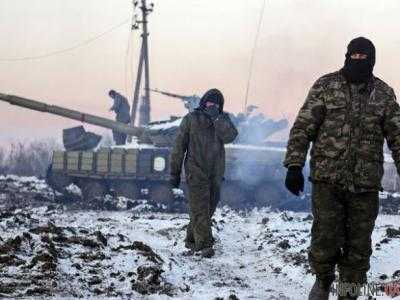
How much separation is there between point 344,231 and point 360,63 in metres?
1.15

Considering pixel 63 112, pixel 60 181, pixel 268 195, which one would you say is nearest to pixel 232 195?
pixel 268 195

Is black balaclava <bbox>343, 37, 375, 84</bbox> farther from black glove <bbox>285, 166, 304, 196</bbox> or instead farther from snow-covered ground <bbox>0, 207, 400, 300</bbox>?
snow-covered ground <bbox>0, 207, 400, 300</bbox>

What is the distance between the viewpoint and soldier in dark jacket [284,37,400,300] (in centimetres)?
420

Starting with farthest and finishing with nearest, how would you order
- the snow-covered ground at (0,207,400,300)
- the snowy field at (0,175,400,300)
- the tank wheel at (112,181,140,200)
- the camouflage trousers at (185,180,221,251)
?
1. the tank wheel at (112,181,140,200)
2. the camouflage trousers at (185,180,221,251)
3. the snow-covered ground at (0,207,400,300)
4. the snowy field at (0,175,400,300)

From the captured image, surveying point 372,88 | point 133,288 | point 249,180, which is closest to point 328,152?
point 372,88

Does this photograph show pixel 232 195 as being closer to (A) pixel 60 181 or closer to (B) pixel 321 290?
(A) pixel 60 181

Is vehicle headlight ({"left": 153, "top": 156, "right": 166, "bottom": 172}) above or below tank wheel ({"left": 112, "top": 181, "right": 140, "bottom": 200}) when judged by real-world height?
above

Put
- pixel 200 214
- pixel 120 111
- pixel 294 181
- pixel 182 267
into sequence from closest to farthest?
pixel 294 181, pixel 182 267, pixel 200 214, pixel 120 111

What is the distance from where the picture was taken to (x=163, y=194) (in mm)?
18562

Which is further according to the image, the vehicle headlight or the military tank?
the vehicle headlight

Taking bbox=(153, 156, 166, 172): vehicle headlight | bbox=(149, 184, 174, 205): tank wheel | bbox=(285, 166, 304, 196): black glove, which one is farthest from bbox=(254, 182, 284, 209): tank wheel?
bbox=(285, 166, 304, 196): black glove

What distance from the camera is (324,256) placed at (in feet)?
13.8

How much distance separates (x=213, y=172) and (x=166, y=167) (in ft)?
35.0

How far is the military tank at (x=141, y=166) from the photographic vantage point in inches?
715
